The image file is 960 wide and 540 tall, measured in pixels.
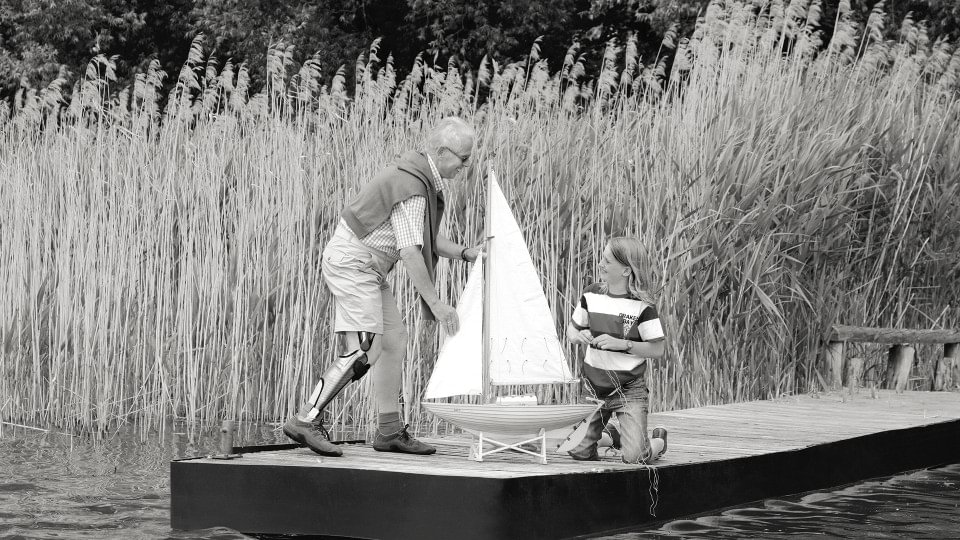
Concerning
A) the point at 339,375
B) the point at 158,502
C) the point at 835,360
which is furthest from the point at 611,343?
the point at 835,360

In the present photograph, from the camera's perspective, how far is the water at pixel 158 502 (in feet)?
17.5

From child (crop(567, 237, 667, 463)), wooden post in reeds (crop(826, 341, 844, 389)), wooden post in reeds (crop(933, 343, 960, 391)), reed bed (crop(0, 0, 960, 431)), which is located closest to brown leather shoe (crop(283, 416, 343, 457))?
child (crop(567, 237, 667, 463))

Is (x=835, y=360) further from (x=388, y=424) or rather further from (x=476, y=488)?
(x=476, y=488)

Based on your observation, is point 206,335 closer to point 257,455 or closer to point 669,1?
point 257,455

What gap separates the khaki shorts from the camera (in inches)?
203

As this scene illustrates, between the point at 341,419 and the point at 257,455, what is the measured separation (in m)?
2.32

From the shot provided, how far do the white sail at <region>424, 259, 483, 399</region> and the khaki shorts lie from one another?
1.02 feet

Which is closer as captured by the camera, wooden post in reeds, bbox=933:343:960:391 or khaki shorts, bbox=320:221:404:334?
khaki shorts, bbox=320:221:404:334

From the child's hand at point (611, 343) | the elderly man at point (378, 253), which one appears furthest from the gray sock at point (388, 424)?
the child's hand at point (611, 343)

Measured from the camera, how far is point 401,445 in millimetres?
5426

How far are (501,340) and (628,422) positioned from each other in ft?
2.22

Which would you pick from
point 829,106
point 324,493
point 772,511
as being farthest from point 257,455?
point 829,106

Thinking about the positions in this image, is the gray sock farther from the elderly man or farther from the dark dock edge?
the dark dock edge

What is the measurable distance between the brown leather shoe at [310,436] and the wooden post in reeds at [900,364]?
15.2 feet
